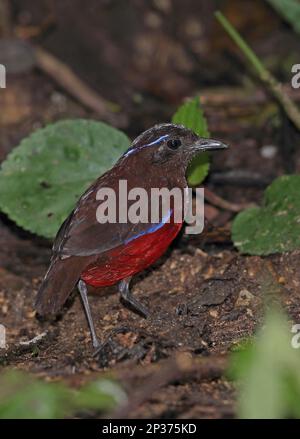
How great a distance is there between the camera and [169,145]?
5438mm

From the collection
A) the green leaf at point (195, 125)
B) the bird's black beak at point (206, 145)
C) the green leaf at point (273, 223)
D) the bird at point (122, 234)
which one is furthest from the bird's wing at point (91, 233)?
the green leaf at point (195, 125)

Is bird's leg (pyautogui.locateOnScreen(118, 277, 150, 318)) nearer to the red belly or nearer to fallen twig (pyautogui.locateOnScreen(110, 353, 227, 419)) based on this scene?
the red belly

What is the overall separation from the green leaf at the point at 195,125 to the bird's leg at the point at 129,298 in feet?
3.67

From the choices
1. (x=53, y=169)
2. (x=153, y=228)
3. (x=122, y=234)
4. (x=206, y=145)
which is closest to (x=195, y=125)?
(x=206, y=145)

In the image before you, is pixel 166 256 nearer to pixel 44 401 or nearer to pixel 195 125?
pixel 195 125

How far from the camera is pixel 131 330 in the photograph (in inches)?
189

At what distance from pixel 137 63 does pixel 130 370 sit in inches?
241

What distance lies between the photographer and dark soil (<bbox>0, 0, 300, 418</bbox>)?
444cm

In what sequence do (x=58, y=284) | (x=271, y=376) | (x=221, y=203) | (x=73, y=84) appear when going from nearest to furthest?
1. (x=271, y=376)
2. (x=58, y=284)
3. (x=221, y=203)
4. (x=73, y=84)

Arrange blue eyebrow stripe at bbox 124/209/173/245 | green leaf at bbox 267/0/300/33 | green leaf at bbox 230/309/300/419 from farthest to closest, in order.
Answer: green leaf at bbox 267/0/300/33, blue eyebrow stripe at bbox 124/209/173/245, green leaf at bbox 230/309/300/419

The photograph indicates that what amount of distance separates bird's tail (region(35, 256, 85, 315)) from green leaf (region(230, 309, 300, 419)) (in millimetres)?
2189

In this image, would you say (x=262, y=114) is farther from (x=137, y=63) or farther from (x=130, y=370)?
(x=130, y=370)

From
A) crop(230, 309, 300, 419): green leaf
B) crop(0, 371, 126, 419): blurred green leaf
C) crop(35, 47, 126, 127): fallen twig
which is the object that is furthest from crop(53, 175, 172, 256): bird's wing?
crop(35, 47, 126, 127): fallen twig

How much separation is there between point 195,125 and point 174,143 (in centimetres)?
65
